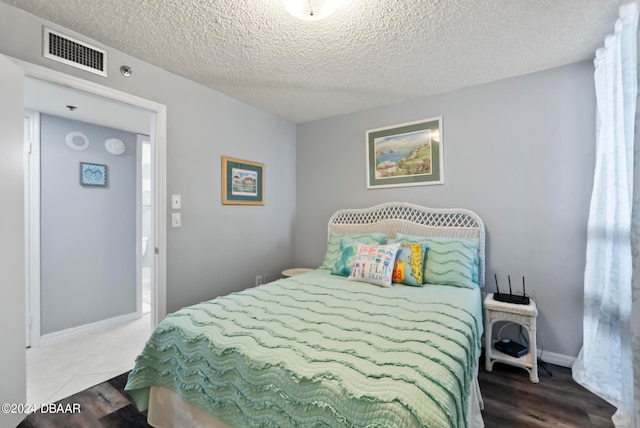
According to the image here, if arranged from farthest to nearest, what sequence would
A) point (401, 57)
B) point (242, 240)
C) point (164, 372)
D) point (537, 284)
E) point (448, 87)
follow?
point (242, 240)
point (448, 87)
point (537, 284)
point (401, 57)
point (164, 372)

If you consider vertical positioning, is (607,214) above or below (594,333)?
above

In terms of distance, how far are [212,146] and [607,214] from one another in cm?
313

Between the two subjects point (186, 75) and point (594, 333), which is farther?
point (186, 75)

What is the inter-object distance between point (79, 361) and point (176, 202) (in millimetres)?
1577

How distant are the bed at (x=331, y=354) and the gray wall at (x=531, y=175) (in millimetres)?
452

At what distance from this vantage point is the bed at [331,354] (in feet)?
3.16

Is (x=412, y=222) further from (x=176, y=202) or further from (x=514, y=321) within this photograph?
(x=176, y=202)

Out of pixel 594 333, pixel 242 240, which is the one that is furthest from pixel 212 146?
pixel 594 333

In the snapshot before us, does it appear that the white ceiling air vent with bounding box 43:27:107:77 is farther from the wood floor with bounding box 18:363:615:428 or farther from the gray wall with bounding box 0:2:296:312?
the wood floor with bounding box 18:363:615:428

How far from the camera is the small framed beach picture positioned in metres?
3.10

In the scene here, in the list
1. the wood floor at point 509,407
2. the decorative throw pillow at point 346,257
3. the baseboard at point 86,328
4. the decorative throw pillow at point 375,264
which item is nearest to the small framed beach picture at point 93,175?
the baseboard at point 86,328

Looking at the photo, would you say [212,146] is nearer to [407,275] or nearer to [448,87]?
[407,275]

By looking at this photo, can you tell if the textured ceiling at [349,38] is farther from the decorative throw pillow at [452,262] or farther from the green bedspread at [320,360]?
the green bedspread at [320,360]

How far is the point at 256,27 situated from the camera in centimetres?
181
